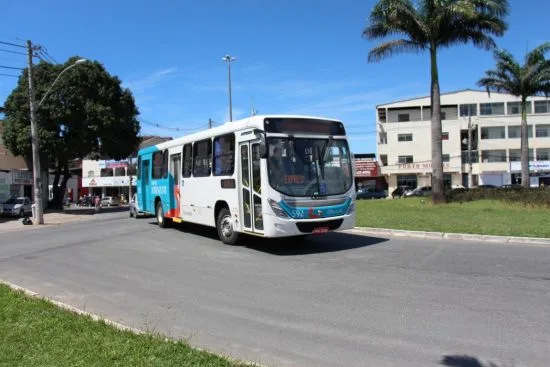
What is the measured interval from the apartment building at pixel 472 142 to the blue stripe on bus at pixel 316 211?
6190cm

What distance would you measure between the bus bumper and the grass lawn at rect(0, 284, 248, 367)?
5.47m

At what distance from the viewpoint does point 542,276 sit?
8.52 m

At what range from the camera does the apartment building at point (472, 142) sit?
7150cm

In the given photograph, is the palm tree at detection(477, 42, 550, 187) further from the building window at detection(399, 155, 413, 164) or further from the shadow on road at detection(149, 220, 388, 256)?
the building window at detection(399, 155, 413, 164)

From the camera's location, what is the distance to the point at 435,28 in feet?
88.2

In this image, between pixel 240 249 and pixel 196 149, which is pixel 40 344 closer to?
pixel 240 249

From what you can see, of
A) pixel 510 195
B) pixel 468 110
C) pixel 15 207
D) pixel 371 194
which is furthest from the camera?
pixel 468 110

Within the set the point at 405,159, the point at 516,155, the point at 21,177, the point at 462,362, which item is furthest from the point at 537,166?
the point at 462,362

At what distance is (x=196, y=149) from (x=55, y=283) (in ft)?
21.9

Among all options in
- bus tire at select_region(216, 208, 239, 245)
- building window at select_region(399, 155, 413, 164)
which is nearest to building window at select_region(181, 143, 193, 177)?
bus tire at select_region(216, 208, 239, 245)

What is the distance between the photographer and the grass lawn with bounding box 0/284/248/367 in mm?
4715

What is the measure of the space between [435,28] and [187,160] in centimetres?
1706

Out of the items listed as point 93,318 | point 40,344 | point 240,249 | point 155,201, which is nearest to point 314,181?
point 240,249

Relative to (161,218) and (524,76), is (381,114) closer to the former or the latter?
(524,76)
